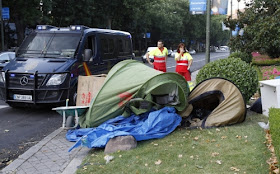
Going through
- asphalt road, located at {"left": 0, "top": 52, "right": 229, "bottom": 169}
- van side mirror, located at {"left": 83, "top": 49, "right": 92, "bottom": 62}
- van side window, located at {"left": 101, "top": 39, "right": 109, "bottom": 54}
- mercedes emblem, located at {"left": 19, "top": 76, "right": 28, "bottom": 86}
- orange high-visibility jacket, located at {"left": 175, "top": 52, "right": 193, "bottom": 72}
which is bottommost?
asphalt road, located at {"left": 0, "top": 52, "right": 229, "bottom": 169}

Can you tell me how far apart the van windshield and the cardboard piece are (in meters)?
1.70

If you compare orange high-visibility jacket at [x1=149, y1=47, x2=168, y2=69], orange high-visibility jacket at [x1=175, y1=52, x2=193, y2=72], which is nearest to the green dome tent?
orange high-visibility jacket at [x1=175, y1=52, x2=193, y2=72]

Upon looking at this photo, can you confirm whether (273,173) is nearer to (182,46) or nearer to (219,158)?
(219,158)

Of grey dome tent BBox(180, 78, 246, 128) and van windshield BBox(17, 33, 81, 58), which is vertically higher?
van windshield BBox(17, 33, 81, 58)

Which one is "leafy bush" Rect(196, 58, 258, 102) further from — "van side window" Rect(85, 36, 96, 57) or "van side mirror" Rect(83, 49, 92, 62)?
"van side window" Rect(85, 36, 96, 57)

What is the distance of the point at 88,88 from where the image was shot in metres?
7.40

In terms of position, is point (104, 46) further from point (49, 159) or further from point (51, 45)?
point (49, 159)

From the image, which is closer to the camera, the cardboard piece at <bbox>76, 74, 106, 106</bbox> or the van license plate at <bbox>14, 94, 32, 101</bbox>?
the cardboard piece at <bbox>76, 74, 106, 106</bbox>

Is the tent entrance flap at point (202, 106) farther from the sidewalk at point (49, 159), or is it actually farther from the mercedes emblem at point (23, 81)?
the mercedes emblem at point (23, 81)

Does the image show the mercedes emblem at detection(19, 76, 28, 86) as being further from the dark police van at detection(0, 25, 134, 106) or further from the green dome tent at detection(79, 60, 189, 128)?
the green dome tent at detection(79, 60, 189, 128)

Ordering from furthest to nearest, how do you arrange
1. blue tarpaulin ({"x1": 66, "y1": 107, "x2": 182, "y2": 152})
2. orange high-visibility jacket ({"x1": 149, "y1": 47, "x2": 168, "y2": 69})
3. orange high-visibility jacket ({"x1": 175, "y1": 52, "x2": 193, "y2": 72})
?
1. orange high-visibility jacket ({"x1": 149, "y1": 47, "x2": 168, "y2": 69})
2. orange high-visibility jacket ({"x1": 175, "y1": 52, "x2": 193, "y2": 72})
3. blue tarpaulin ({"x1": 66, "y1": 107, "x2": 182, "y2": 152})

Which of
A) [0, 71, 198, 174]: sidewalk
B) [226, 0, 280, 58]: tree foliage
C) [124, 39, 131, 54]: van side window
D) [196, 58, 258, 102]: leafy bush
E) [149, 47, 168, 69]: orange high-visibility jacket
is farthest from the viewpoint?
[226, 0, 280, 58]: tree foliage

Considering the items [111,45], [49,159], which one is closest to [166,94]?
[49,159]

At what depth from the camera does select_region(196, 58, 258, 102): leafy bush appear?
7.59 m
